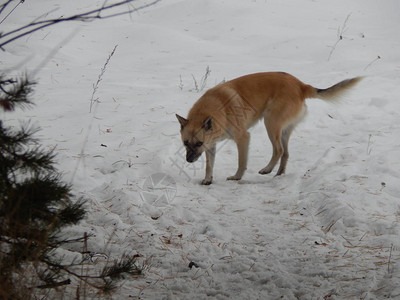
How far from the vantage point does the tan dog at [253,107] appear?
16.8 feet

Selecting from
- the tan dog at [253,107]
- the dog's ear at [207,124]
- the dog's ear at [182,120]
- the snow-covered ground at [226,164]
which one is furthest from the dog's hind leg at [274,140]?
the dog's ear at [182,120]

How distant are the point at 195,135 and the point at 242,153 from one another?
2.33 ft

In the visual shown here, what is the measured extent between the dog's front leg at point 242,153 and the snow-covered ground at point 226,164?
0.48 feet

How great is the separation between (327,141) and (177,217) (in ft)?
9.68

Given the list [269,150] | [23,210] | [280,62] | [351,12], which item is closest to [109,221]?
[23,210]

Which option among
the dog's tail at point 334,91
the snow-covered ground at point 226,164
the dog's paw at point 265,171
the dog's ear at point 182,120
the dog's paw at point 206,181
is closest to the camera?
the snow-covered ground at point 226,164

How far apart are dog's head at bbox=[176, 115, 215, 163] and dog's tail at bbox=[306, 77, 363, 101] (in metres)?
1.52

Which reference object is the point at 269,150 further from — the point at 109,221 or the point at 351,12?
the point at 351,12

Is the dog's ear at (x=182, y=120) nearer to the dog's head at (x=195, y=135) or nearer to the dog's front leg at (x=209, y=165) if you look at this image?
the dog's head at (x=195, y=135)

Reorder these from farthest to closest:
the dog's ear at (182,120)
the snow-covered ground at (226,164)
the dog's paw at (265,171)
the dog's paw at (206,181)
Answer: the dog's paw at (265,171) < the dog's paw at (206,181) < the dog's ear at (182,120) < the snow-covered ground at (226,164)

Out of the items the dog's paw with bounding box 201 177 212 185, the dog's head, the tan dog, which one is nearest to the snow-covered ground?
the dog's paw with bounding box 201 177 212 185

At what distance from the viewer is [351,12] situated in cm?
1298

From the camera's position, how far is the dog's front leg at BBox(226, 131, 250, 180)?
16.9ft

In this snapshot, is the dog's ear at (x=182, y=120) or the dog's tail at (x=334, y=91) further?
the dog's tail at (x=334, y=91)
